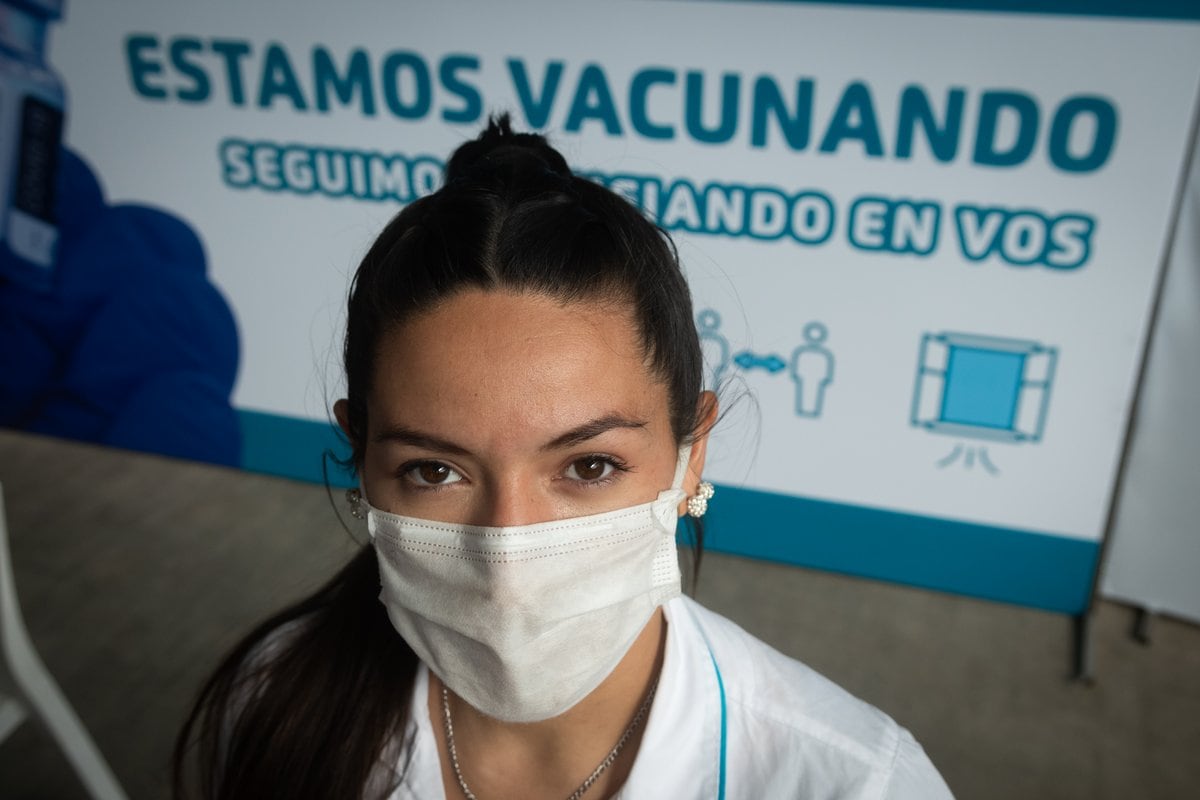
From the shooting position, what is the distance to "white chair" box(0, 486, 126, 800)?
62.0 inches

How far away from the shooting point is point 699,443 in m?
1.13

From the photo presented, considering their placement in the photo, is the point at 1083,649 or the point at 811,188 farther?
the point at 1083,649

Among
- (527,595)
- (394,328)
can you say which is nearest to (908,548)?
(527,595)

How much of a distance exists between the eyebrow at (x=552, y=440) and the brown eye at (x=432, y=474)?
1.5 inches

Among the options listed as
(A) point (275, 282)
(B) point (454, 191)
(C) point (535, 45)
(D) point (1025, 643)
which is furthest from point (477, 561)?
(A) point (275, 282)

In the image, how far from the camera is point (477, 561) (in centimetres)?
95

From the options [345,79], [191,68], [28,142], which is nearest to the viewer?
[345,79]

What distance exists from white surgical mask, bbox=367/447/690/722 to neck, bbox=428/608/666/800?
64 millimetres

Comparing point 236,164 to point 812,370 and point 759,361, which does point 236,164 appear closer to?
point 759,361

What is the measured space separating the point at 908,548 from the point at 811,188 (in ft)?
3.76

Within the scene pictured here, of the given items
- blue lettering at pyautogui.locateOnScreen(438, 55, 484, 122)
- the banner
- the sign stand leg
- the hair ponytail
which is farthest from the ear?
the sign stand leg

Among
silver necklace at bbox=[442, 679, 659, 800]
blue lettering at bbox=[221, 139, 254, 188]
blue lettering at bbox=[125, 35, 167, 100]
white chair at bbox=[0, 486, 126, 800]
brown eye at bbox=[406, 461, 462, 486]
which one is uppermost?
blue lettering at bbox=[125, 35, 167, 100]

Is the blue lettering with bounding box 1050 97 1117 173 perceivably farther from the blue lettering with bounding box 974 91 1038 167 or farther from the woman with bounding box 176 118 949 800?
the woman with bounding box 176 118 949 800

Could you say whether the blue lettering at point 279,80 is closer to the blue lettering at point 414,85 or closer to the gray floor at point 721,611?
the blue lettering at point 414,85
